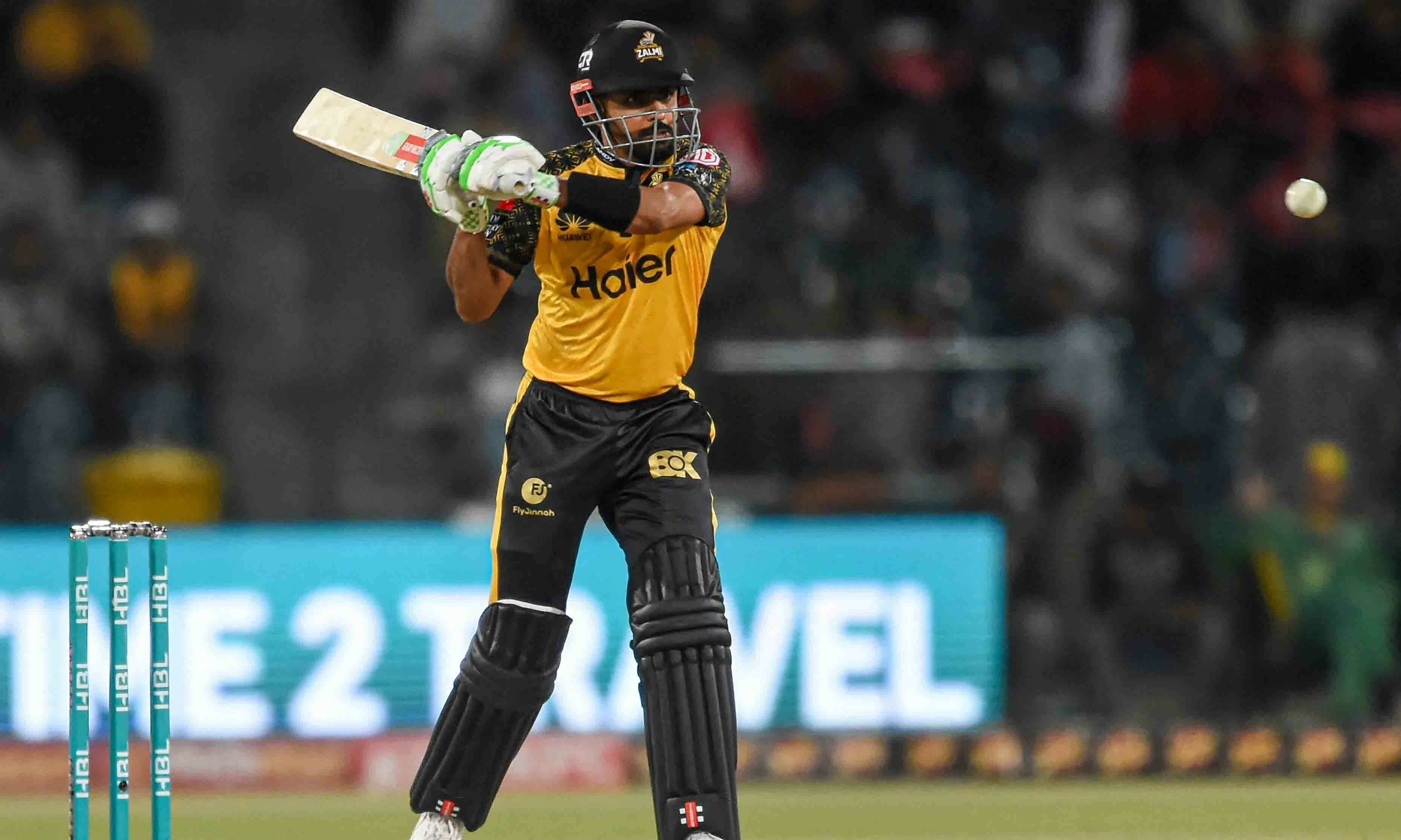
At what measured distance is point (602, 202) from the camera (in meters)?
4.46

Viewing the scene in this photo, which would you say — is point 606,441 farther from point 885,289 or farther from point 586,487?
point 885,289

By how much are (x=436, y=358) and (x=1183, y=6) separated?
4706mm

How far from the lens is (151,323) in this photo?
998 centimetres

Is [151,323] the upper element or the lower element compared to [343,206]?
lower

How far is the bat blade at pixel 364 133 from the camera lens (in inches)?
188

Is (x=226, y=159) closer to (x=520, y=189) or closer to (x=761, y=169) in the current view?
(x=761, y=169)

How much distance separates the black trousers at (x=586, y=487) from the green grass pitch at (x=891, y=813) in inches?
85.0

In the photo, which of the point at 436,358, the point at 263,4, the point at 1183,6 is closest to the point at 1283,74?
the point at 1183,6

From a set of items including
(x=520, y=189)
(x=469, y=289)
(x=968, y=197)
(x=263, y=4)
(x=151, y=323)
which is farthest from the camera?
(x=263, y=4)

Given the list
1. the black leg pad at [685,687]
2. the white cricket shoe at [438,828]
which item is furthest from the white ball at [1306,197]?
the white cricket shoe at [438,828]

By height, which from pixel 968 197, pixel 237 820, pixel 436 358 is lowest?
pixel 237 820

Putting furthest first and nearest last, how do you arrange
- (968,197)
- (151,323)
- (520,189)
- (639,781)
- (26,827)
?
(968,197), (151,323), (639,781), (26,827), (520,189)

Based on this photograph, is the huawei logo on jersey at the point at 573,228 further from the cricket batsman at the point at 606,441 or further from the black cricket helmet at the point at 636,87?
the black cricket helmet at the point at 636,87

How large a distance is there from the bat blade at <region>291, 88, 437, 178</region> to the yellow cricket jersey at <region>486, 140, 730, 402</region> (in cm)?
25
